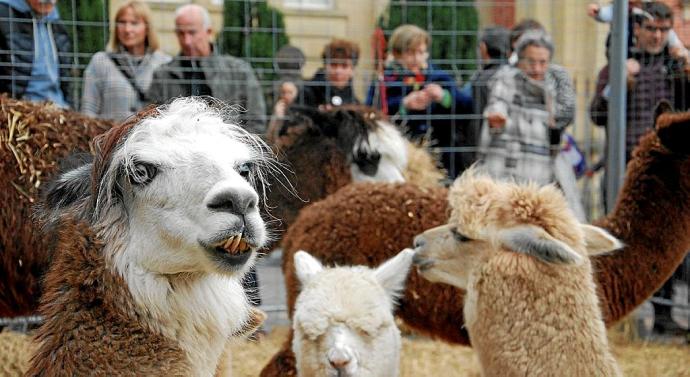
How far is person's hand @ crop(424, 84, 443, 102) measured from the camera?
748 cm

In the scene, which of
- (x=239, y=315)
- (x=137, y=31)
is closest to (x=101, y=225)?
(x=239, y=315)

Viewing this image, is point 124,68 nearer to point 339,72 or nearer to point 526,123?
point 339,72

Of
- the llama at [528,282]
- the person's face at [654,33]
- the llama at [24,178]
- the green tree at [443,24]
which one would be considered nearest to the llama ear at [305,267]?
the llama at [528,282]

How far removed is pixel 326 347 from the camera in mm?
3996

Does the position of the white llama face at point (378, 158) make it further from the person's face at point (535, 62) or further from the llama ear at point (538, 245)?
the llama ear at point (538, 245)

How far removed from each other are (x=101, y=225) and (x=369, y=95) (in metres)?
5.19

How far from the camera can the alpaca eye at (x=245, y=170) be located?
296 cm

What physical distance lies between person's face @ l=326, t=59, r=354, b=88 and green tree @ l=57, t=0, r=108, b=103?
5.59 ft

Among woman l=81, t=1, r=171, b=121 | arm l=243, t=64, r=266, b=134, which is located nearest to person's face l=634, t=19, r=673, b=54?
arm l=243, t=64, r=266, b=134

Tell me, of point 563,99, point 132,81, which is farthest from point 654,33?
point 132,81

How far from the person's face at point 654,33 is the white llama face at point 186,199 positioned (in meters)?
5.05

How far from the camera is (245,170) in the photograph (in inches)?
118

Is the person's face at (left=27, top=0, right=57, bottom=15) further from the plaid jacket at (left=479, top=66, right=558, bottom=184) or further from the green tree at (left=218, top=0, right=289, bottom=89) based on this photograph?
the plaid jacket at (left=479, top=66, right=558, bottom=184)

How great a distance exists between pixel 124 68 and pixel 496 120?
262 centimetres
